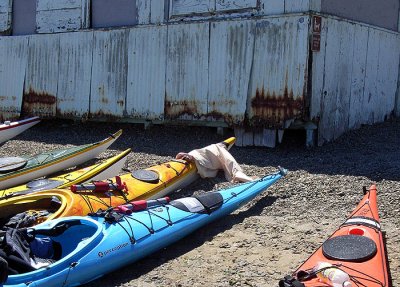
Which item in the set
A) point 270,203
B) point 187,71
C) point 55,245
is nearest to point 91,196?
point 55,245

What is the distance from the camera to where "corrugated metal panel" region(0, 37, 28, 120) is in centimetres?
1282

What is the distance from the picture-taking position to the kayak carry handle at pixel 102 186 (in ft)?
19.8

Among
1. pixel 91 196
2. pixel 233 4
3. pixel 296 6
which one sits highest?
pixel 233 4

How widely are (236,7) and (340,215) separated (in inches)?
195

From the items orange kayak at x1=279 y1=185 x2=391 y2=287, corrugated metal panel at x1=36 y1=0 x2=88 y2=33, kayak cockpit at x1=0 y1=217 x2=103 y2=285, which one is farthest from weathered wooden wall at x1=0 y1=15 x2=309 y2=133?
kayak cockpit at x1=0 y1=217 x2=103 y2=285

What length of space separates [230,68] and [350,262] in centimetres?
604

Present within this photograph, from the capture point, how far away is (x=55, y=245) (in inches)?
193

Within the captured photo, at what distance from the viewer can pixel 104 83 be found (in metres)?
11.4

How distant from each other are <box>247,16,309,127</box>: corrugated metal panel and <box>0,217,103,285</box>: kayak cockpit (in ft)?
16.7

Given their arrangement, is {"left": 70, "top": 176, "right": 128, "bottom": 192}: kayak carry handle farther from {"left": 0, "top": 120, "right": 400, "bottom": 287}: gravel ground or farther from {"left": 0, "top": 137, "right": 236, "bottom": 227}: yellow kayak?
{"left": 0, "top": 120, "right": 400, "bottom": 287}: gravel ground

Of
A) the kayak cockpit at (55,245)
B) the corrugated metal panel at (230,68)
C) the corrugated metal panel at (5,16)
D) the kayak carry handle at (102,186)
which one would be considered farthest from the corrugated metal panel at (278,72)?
the corrugated metal panel at (5,16)

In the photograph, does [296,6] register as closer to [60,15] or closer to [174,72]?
[174,72]

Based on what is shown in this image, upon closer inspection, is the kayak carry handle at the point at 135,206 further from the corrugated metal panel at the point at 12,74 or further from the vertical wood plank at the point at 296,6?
the corrugated metal panel at the point at 12,74

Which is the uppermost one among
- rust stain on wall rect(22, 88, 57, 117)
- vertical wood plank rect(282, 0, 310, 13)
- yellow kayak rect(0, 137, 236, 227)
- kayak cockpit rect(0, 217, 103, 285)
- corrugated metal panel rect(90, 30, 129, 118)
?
vertical wood plank rect(282, 0, 310, 13)
